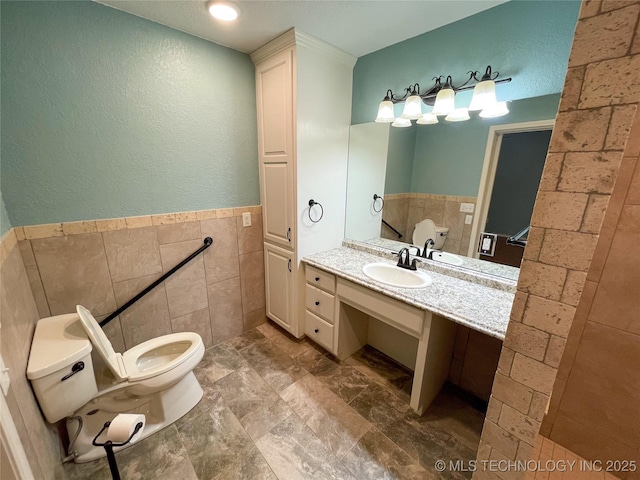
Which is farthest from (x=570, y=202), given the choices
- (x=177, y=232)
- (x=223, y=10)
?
(x=177, y=232)

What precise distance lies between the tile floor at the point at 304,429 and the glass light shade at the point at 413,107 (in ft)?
6.02

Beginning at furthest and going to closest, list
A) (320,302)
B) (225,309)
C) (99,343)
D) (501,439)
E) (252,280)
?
(252,280) → (225,309) → (320,302) → (99,343) → (501,439)

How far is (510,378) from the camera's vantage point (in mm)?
850

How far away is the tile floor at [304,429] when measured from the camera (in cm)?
128

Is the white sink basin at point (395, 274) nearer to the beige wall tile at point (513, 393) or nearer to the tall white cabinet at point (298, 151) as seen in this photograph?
the tall white cabinet at point (298, 151)

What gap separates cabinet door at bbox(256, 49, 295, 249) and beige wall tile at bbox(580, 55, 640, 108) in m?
1.47

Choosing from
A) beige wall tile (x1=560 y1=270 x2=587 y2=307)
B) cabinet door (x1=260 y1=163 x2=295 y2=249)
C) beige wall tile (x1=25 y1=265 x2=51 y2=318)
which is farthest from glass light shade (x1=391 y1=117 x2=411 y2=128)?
beige wall tile (x1=25 y1=265 x2=51 y2=318)

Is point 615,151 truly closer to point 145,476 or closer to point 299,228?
point 299,228

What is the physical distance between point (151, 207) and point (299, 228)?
1.01 m

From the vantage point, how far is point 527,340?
794 millimetres

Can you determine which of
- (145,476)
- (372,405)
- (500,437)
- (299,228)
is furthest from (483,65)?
→ (145,476)

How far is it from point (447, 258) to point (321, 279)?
2.97 feet

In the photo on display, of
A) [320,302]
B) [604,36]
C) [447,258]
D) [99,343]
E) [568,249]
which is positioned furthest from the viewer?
[320,302]

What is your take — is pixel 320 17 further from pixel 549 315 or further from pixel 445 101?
pixel 549 315
